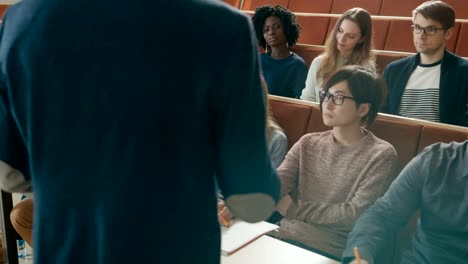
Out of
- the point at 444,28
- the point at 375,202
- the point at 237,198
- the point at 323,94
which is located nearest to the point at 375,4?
the point at 444,28

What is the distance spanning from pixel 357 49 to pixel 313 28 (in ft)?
3.47

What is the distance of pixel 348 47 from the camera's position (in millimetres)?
1933

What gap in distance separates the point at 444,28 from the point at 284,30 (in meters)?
0.78

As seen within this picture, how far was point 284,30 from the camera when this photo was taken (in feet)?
7.51

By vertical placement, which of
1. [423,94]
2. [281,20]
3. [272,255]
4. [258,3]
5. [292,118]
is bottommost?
[272,255]

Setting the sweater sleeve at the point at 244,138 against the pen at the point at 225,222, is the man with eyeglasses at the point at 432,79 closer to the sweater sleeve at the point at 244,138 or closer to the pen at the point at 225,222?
the pen at the point at 225,222

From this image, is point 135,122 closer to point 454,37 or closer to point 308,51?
point 308,51

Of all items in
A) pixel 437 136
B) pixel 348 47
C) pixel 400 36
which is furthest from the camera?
Result: pixel 400 36

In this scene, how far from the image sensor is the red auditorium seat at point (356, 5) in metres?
3.20

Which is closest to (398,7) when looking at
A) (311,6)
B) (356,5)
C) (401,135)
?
(356,5)

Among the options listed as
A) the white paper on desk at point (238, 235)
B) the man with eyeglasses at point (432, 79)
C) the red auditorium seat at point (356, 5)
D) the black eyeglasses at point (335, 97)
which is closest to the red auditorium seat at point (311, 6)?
the red auditorium seat at point (356, 5)

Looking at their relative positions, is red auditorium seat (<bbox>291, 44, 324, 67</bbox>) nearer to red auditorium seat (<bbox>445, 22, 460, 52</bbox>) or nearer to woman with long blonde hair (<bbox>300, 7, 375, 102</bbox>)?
woman with long blonde hair (<bbox>300, 7, 375, 102</bbox>)

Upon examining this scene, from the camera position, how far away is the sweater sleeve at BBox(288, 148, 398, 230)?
1154 mm

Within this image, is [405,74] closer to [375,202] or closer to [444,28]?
[444,28]
